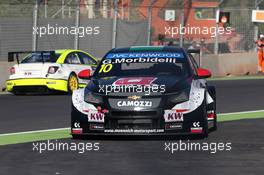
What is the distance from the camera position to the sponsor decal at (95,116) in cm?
1323

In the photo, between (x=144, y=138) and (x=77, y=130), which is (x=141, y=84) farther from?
(x=77, y=130)

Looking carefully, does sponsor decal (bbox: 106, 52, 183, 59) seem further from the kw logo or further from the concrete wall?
the concrete wall

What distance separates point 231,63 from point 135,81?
22.4 meters

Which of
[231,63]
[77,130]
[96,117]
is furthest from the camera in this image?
[231,63]

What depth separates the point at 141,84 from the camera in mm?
13430

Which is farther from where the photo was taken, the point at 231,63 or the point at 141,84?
the point at 231,63

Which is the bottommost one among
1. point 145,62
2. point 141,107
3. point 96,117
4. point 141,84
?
point 96,117

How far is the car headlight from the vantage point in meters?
13.3

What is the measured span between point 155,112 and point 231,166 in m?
2.47

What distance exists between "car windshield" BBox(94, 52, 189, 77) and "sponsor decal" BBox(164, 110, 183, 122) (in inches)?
48.2

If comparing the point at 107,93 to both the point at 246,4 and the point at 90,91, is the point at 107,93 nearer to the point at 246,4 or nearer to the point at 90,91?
the point at 90,91

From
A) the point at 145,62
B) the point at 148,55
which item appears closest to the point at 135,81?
the point at 145,62

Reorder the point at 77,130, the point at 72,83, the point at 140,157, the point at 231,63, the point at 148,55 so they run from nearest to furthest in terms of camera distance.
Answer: the point at 140,157 < the point at 77,130 < the point at 148,55 < the point at 72,83 < the point at 231,63

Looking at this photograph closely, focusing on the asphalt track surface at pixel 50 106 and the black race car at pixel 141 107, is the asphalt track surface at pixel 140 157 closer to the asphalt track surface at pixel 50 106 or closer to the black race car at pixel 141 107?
the asphalt track surface at pixel 50 106
